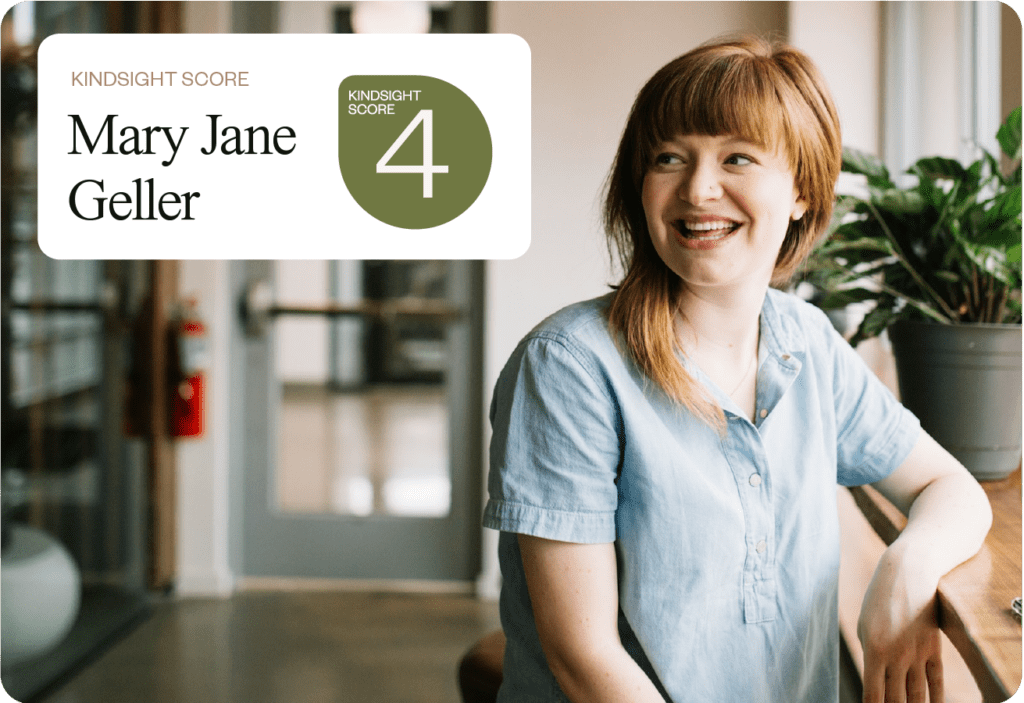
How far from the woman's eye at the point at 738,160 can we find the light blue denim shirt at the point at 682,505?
129 millimetres

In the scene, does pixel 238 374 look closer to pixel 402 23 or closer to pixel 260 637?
pixel 260 637

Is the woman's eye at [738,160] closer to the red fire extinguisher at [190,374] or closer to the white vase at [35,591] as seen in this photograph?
the white vase at [35,591]

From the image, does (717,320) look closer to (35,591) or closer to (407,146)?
(407,146)

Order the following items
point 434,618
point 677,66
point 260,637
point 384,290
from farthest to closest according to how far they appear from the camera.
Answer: point 384,290 → point 434,618 → point 260,637 → point 677,66

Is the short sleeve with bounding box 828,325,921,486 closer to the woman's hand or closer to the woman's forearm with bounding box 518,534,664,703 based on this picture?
the woman's hand

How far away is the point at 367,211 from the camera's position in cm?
76

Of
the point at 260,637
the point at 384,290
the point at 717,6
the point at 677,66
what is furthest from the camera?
the point at 384,290

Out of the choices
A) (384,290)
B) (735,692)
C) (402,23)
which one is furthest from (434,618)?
(402,23)

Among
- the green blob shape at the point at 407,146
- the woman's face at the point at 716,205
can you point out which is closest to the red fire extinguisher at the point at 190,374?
the green blob shape at the point at 407,146

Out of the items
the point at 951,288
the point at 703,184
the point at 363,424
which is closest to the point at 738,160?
the point at 703,184

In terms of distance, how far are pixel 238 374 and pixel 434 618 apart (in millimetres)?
740

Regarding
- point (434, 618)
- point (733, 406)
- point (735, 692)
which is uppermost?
point (733, 406)

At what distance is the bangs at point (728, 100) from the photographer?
0.57 meters

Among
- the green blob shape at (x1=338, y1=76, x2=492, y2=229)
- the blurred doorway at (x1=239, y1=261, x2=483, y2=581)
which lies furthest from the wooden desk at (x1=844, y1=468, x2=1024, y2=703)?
the blurred doorway at (x1=239, y1=261, x2=483, y2=581)
